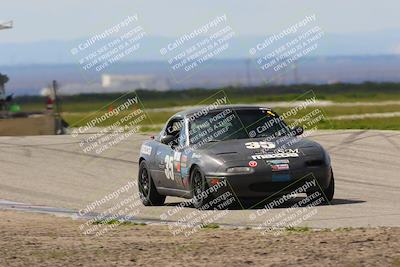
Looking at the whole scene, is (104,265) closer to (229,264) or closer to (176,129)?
(229,264)

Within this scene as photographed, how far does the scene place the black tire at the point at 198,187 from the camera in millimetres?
14594

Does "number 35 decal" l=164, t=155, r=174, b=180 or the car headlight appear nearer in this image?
the car headlight

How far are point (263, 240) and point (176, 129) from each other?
19.5 feet

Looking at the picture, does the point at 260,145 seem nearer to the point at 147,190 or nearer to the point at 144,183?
the point at 147,190

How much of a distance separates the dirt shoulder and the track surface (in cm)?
140

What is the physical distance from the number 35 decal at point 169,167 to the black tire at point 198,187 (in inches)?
28.8

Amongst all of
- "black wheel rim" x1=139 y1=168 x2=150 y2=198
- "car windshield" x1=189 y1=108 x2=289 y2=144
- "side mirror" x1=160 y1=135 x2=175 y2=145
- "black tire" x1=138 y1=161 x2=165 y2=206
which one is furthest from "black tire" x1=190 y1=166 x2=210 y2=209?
"black wheel rim" x1=139 y1=168 x2=150 y2=198

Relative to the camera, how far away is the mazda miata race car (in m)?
14.5

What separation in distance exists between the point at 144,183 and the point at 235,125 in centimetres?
207

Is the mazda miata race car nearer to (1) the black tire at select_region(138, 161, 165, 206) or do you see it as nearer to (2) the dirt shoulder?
(1) the black tire at select_region(138, 161, 165, 206)

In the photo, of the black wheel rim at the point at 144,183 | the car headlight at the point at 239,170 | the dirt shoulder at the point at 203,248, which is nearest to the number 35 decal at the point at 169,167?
the black wheel rim at the point at 144,183

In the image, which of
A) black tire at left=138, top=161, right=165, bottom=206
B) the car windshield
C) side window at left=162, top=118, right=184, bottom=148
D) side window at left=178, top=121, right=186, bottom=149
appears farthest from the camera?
black tire at left=138, top=161, right=165, bottom=206

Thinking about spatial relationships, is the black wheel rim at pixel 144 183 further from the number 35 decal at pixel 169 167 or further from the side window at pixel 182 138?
the side window at pixel 182 138

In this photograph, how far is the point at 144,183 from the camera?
1706cm
